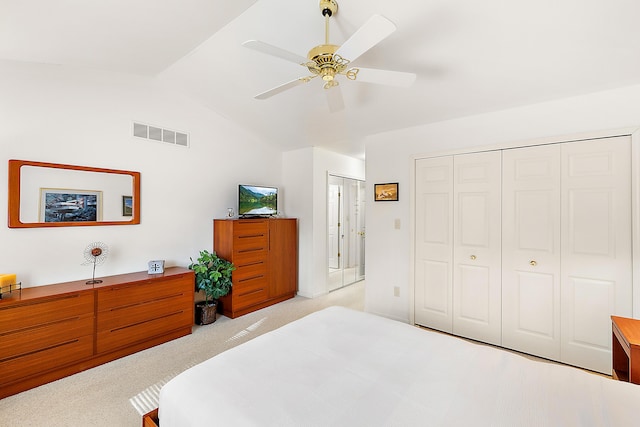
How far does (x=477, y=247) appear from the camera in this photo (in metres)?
2.97

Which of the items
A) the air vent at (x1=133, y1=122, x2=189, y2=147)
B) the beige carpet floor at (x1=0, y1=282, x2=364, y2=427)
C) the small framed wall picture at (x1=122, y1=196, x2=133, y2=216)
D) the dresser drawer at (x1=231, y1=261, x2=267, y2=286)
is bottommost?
the beige carpet floor at (x1=0, y1=282, x2=364, y2=427)

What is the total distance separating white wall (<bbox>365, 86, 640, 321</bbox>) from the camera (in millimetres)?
2365

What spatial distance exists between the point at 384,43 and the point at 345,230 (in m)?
3.63

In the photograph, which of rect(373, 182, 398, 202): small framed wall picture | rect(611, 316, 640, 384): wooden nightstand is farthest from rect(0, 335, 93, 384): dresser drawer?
rect(611, 316, 640, 384): wooden nightstand

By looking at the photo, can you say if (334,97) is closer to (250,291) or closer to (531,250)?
(531,250)

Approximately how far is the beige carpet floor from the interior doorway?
2.19 m

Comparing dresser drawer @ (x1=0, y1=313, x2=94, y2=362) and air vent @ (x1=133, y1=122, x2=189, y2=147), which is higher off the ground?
air vent @ (x1=133, y1=122, x2=189, y2=147)

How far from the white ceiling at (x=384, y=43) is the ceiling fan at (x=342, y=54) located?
55 cm

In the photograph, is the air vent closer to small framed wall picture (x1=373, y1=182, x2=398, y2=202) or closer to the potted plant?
the potted plant

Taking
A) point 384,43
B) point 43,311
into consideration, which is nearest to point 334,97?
point 384,43

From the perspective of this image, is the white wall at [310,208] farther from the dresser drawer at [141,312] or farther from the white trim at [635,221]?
the white trim at [635,221]

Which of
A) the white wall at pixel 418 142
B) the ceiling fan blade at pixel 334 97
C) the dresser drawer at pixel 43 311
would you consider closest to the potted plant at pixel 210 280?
the dresser drawer at pixel 43 311

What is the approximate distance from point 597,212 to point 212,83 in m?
3.98

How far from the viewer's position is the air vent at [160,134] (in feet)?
10.3
